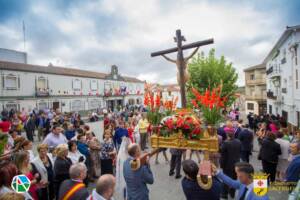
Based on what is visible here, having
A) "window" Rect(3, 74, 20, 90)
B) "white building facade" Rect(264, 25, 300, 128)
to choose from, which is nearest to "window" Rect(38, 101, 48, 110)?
"window" Rect(3, 74, 20, 90)

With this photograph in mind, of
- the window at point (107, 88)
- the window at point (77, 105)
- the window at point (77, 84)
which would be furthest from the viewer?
the window at point (107, 88)

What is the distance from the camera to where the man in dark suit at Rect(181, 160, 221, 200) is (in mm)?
2596

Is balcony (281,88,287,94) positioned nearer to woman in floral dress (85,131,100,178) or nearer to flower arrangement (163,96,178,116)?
woman in floral dress (85,131,100,178)

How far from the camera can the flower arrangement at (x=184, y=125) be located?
2984mm

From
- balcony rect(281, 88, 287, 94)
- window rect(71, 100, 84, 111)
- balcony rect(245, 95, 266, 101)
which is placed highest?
balcony rect(281, 88, 287, 94)

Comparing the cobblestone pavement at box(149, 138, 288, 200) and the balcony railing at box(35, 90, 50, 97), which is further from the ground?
the balcony railing at box(35, 90, 50, 97)

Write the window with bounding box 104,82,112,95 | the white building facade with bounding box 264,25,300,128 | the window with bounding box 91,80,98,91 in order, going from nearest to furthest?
the white building facade with bounding box 264,25,300,128
the window with bounding box 91,80,98,91
the window with bounding box 104,82,112,95

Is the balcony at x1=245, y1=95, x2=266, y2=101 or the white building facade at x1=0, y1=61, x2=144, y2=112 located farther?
the balcony at x1=245, y1=95, x2=266, y2=101

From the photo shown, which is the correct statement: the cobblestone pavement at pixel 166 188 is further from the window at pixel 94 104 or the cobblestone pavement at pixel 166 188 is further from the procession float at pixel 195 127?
the window at pixel 94 104

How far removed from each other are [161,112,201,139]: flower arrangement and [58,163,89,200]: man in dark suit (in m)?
1.45

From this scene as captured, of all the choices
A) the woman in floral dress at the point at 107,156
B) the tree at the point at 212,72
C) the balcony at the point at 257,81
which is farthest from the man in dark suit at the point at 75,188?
the balcony at the point at 257,81

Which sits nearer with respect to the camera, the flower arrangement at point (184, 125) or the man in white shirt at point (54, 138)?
the flower arrangement at point (184, 125)

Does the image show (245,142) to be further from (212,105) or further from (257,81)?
(257,81)

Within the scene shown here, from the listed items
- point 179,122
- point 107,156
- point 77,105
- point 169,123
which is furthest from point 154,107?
point 77,105
